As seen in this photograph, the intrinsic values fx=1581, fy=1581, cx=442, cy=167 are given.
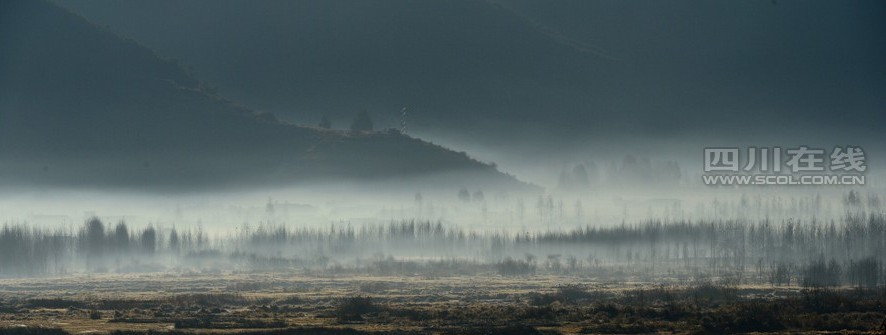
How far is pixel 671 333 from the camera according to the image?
168000mm

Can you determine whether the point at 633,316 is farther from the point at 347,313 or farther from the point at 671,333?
the point at 347,313

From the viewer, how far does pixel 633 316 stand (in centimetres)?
18788

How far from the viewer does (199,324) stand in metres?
183

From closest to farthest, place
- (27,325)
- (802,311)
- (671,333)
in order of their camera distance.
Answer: (671,333) → (27,325) → (802,311)

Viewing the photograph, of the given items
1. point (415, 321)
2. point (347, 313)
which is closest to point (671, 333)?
point (415, 321)

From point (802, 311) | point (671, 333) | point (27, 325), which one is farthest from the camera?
point (802, 311)

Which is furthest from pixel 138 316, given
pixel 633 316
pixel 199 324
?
pixel 633 316

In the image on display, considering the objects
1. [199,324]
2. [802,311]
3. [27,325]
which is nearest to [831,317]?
[802,311]

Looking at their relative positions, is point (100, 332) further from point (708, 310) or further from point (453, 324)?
point (708, 310)

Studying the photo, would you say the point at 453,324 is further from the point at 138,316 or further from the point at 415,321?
the point at 138,316

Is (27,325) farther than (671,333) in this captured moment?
Yes

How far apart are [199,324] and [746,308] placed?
66.1 metres

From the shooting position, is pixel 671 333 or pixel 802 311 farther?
pixel 802 311

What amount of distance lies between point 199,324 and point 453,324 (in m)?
29.4
